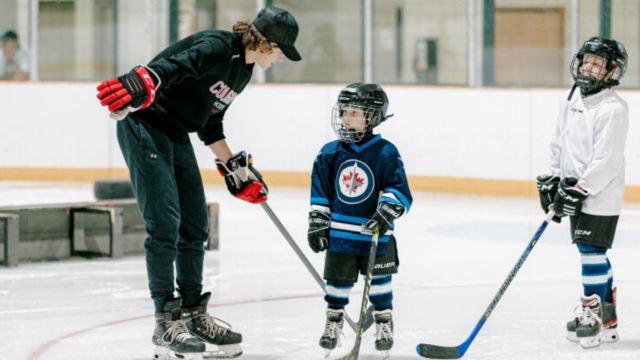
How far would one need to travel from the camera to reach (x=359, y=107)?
150 inches

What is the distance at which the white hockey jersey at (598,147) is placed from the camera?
4.12 meters

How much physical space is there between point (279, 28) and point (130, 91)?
0.52 meters

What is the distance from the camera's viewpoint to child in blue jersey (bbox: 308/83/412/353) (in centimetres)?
380

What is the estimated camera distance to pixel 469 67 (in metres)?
10.2

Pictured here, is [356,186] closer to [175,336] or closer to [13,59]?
[175,336]

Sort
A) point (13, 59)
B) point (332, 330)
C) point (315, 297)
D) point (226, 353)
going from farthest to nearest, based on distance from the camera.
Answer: point (13, 59), point (315, 297), point (226, 353), point (332, 330)

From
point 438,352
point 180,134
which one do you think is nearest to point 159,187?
point 180,134

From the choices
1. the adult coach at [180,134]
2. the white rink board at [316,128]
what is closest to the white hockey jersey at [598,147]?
the adult coach at [180,134]

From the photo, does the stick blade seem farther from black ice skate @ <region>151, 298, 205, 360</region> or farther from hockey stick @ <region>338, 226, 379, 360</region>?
black ice skate @ <region>151, 298, 205, 360</region>

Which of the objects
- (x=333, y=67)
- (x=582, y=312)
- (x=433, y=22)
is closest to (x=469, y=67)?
(x=433, y=22)

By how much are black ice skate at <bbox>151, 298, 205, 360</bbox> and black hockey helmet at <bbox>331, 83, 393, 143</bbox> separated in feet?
2.31

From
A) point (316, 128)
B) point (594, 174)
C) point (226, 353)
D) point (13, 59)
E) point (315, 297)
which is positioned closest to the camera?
point (226, 353)

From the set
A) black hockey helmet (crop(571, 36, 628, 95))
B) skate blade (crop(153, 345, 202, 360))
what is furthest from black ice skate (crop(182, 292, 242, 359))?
black hockey helmet (crop(571, 36, 628, 95))

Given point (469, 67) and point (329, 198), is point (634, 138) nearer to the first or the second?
point (469, 67)
